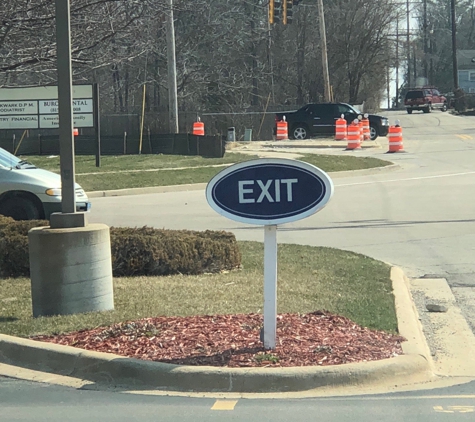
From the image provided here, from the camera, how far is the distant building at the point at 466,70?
93.8m

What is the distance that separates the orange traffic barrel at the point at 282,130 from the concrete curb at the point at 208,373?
3178cm

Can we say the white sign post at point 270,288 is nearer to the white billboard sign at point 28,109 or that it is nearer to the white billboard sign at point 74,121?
the white billboard sign at point 74,121

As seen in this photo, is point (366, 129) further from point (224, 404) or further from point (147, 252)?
point (224, 404)

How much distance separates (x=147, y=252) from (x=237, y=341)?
3.09m

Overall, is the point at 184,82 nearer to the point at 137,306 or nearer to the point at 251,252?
the point at 251,252

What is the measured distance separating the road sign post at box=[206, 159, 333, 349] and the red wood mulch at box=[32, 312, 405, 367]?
26cm

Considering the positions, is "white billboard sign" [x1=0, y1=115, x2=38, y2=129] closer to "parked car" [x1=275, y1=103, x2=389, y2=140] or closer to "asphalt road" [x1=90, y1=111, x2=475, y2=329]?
"asphalt road" [x1=90, y1=111, x2=475, y2=329]

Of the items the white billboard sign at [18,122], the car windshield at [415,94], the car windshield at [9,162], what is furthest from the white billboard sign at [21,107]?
the car windshield at [415,94]

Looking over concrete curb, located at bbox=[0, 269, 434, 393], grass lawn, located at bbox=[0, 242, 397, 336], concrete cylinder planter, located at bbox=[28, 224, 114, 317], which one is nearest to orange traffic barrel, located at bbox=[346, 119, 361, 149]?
grass lawn, located at bbox=[0, 242, 397, 336]

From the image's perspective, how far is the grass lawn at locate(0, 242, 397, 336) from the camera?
268 inches

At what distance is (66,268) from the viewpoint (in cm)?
680

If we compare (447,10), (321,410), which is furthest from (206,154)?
(447,10)

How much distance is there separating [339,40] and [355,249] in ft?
152

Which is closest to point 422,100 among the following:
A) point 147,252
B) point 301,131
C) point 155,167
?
point 301,131
